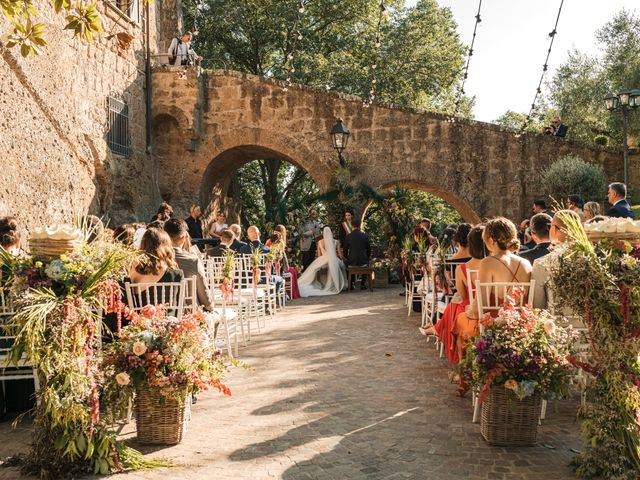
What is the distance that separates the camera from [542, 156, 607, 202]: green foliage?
13.5 meters

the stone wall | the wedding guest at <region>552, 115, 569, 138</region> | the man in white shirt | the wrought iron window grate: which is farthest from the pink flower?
the wedding guest at <region>552, 115, 569, 138</region>

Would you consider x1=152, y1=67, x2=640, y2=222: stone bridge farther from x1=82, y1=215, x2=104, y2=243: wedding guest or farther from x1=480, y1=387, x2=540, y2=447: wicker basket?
x1=480, y1=387, x2=540, y2=447: wicker basket

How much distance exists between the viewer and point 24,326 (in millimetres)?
3277

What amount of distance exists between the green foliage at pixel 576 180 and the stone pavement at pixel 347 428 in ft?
27.2

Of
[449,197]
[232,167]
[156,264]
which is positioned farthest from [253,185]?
[156,264]

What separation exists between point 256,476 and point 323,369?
259cm

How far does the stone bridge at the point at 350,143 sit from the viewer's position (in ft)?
48.1

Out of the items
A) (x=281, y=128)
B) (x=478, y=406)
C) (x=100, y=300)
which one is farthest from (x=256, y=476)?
(x=281, y=128)

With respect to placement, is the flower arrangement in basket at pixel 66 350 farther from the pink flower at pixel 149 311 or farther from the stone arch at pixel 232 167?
the stone arch at pixel 232 167

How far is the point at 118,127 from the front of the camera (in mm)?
13016

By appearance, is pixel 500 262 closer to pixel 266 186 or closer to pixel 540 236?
pixel 540 236

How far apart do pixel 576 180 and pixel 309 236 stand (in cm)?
604

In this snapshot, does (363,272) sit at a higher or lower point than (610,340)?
higher

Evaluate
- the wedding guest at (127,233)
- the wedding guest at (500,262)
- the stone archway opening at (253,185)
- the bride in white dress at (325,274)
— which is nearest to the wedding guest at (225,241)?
the wedding guest at (127,233)
